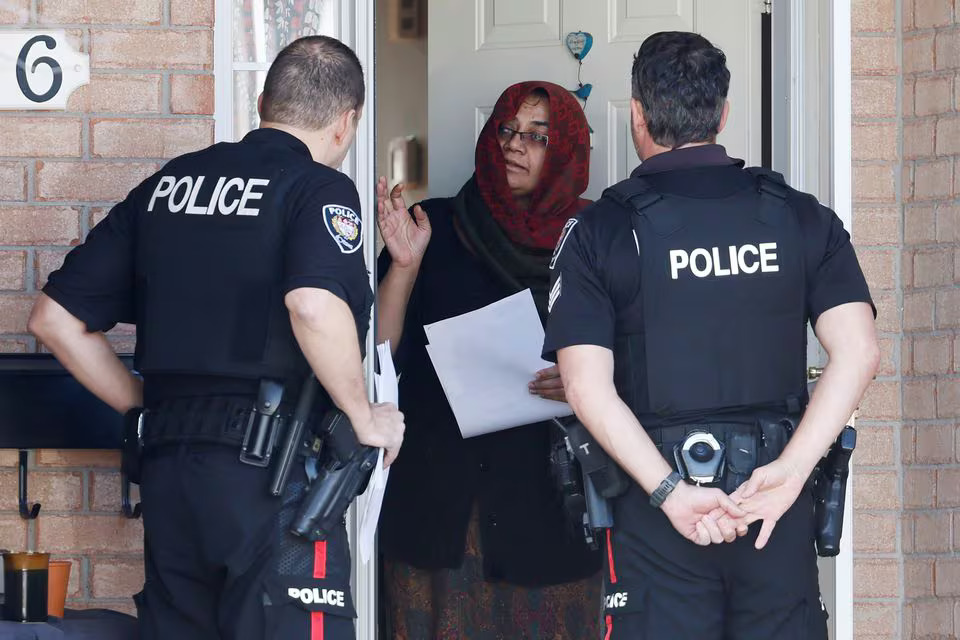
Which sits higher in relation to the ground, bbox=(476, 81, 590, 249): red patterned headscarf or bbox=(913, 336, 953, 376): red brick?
bbox=(476, 81, 590, 249): red patterned headscarf

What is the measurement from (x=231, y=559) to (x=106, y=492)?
90 centimetres

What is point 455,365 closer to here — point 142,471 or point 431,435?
point 431,435

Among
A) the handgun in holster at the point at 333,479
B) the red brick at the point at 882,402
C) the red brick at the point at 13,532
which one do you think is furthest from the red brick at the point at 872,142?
the red brick at the point at 13,532

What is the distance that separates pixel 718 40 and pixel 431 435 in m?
1.56

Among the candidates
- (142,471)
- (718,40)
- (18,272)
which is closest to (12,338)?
(18,272)

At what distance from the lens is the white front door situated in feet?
13.5

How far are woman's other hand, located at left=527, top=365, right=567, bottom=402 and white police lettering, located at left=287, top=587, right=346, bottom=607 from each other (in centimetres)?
86

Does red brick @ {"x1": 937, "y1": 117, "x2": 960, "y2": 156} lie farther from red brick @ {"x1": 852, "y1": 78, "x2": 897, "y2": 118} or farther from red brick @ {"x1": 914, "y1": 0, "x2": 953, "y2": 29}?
red brick @ {"x1": 914, "y1": 0, "x2": 953, "y2": 29}

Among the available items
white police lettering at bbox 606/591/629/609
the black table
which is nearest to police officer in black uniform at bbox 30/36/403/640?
the black table

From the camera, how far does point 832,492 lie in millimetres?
2555

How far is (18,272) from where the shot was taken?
3.23 meters

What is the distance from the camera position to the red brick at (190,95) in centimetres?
324

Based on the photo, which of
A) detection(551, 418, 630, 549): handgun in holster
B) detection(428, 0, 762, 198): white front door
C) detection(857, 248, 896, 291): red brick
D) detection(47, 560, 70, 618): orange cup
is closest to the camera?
detection(551, 418, 630, 549): handgun in holster

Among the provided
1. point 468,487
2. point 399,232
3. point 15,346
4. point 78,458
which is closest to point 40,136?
point 15,346
